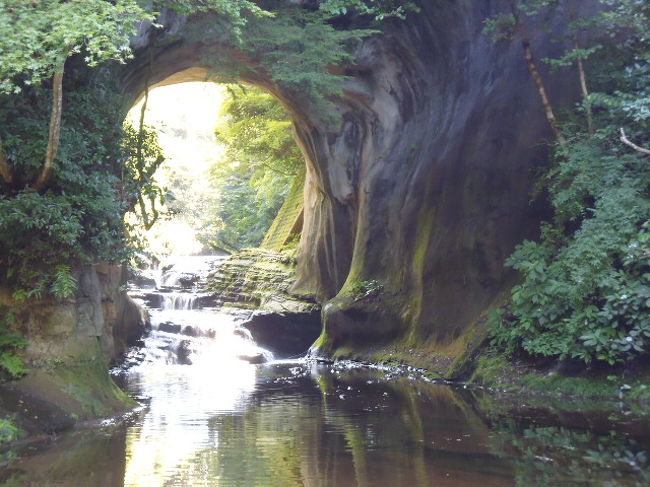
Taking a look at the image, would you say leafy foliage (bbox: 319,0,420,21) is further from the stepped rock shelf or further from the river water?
the stepped rock shelf

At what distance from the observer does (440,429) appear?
840cm

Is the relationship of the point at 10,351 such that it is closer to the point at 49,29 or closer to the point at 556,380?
the point at 49,29

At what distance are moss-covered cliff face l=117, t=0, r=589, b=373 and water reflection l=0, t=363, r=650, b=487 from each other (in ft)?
13.3

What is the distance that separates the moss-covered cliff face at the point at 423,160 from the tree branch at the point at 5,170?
4.46 meters

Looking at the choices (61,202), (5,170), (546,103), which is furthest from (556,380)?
(5,170)

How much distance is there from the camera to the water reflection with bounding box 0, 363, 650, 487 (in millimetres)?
6098

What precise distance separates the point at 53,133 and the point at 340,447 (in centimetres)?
493

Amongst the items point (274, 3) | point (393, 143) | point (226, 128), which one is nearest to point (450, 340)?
point (393, 143)

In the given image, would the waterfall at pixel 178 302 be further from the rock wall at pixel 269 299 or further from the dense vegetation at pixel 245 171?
the dense vegetation at pixel 245 171

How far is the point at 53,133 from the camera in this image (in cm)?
857

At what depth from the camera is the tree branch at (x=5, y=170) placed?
8.66m

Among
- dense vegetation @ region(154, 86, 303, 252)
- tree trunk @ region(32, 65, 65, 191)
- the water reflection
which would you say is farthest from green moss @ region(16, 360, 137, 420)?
dense vegetation @ region(154, 86, 303, 252)

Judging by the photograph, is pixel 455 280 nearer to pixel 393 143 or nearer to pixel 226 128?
pixel 393 143

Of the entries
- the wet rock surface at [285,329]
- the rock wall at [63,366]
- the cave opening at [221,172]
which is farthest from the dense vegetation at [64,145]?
the wet rock surface at [285,329]
